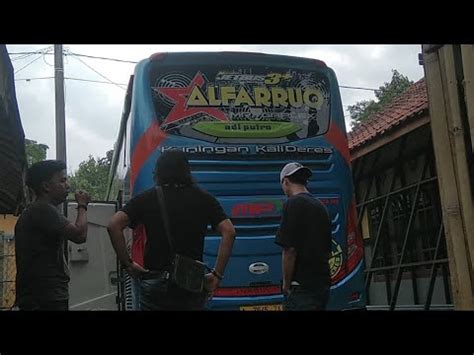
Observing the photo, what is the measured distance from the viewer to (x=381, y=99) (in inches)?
226

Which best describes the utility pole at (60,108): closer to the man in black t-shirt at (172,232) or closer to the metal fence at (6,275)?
the metal fence at (6,275)

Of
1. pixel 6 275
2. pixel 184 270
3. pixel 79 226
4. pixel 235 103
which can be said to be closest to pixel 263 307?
pixel 184 270

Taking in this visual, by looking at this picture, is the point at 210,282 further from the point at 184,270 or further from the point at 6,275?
the point at 6,275

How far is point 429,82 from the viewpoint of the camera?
461 centimetres

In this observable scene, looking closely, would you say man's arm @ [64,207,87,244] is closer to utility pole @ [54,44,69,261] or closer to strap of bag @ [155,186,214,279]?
strap of bag @ [155,186,214,279]

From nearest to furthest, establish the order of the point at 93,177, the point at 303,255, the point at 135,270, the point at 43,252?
the point at 43,252 → the point at 135,270 → the point at 303,255 → the point at 93,177

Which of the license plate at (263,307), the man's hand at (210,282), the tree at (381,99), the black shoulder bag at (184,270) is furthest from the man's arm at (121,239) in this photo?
the tree at (381,99)

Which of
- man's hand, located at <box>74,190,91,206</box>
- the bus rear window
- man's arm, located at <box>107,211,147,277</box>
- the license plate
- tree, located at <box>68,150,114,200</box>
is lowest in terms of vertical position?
the license plate

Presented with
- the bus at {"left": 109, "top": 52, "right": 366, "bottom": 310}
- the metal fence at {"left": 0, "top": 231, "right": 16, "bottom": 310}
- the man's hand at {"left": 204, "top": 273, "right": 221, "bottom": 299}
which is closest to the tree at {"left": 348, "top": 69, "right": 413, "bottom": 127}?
the bus at {"left": 109, "top": 52, "right": 366, "bottom": 310}

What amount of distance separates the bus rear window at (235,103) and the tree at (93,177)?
68cm

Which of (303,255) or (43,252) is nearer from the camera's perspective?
(43,252)

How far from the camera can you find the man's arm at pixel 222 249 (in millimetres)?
3832

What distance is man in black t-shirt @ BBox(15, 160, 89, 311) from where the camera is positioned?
351 centimetres

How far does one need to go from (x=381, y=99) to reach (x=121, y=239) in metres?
2.93
